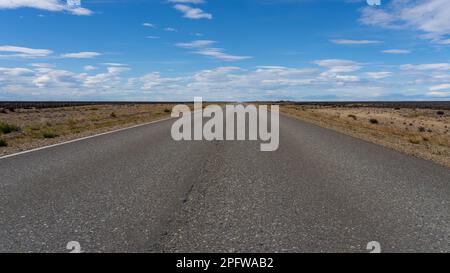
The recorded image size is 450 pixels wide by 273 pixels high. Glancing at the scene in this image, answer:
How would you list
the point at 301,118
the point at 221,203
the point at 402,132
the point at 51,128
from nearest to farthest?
the point at 221,203, the point at 51,128, the point at 402,132, the point at 301,118

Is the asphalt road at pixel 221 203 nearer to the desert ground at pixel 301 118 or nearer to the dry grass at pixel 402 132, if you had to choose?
the dry grass at pixel 402 132

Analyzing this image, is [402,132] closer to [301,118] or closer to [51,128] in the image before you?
[301,118]

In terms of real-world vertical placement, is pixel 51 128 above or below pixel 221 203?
above

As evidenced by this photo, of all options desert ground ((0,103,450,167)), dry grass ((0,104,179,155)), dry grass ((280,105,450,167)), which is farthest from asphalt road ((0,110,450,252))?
dry grass ((0,104,179,155))

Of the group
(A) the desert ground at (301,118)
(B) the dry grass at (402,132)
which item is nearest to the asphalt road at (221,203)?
(B) the dry grass at (402,132)

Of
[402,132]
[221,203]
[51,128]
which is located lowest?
[402,132]

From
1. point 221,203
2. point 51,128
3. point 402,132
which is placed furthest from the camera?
point 402,132

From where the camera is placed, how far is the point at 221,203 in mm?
5945

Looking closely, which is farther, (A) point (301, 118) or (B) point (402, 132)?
(A) point (301, 118)

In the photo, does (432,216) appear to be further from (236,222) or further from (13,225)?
(13,225)

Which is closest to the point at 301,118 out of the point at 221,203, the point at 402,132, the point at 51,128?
the point at 402,132

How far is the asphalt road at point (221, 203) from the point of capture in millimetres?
4387
